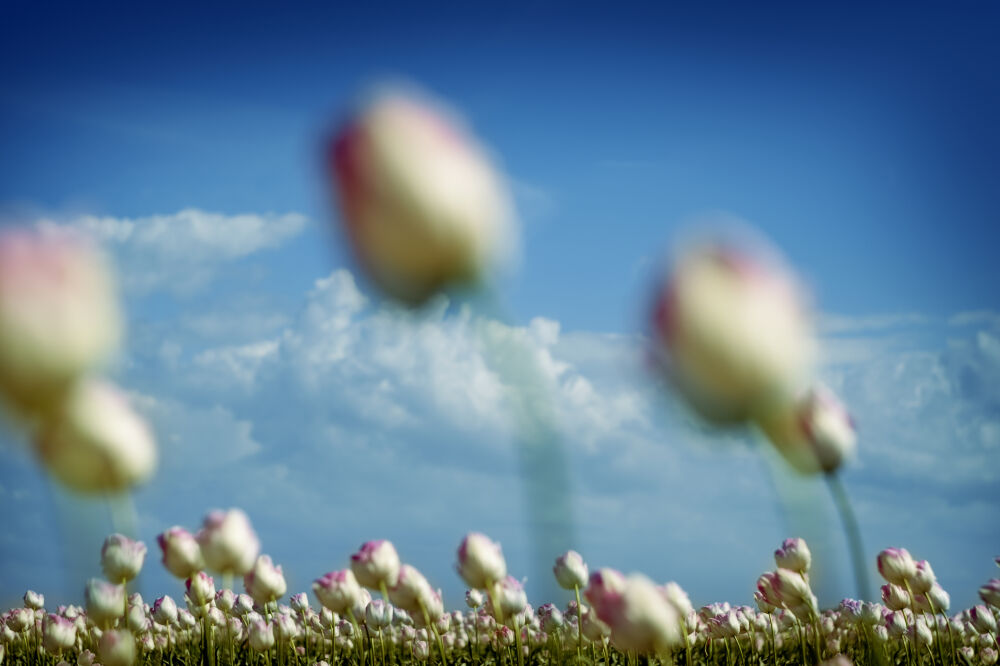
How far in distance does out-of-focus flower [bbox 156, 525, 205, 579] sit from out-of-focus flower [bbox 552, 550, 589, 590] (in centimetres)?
95

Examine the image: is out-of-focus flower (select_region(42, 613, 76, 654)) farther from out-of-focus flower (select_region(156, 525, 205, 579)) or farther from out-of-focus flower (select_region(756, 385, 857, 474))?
out-of-focus flower (select_region(756, 385, 857, 474))

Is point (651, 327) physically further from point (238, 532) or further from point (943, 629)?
point (943, 629)

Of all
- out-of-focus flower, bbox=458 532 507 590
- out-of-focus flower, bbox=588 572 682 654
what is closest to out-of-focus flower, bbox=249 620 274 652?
out-of-focus flower, bbox=458 532 507 590

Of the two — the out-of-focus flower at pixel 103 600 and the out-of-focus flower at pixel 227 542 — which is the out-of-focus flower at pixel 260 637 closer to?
the out-of-focus flower at pixel 103 600

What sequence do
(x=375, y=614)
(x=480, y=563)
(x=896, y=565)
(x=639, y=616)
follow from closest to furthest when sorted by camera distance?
(x=639, y=616)
(x=480, y=563)
(x=896, y=565)
(x=375, y=614)

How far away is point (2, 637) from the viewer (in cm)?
533

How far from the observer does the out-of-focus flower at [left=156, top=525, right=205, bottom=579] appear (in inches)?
89.4

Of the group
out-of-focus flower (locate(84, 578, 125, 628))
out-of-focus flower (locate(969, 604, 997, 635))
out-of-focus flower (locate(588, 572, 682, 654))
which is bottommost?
out-of-focus flower (locate(588, 572, 682, 654))

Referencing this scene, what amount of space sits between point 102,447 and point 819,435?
103 cm

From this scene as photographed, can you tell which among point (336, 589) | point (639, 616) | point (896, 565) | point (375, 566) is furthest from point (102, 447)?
point (896, 565)

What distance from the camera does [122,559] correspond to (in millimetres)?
2160

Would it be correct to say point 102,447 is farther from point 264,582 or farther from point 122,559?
point 264,582

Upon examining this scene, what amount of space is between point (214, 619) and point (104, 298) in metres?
3.88

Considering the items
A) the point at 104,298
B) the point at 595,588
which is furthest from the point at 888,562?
the point at 104,298
